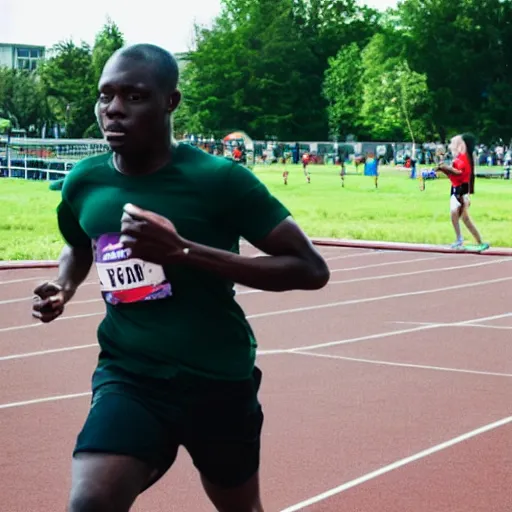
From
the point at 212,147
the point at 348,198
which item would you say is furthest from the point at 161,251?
the point at 212,147

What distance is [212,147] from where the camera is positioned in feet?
278

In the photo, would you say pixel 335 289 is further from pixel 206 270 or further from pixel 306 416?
pixel 206 270

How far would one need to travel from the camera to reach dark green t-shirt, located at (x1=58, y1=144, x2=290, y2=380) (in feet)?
11.0

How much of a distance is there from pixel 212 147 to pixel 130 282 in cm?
8189

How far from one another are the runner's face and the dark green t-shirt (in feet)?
0.38

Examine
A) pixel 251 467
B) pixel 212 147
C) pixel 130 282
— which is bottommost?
pixel 212 147

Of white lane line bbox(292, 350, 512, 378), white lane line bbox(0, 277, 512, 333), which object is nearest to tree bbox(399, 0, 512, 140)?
white lane line bbox(0, 277, 512, 333)

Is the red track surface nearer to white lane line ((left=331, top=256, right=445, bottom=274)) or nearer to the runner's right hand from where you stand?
the runner's right hand

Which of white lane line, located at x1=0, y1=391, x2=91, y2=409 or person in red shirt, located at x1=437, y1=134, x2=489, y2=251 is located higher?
person in red shirt, located at x1=437, y1=134, x2=489, y2=251

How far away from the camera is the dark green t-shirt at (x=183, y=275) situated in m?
3.36

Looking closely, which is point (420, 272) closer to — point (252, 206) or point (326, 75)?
Answer: point (252, 206)

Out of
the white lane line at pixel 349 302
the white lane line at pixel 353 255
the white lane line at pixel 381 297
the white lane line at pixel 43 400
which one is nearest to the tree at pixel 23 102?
the white lane line at pixel 353 255

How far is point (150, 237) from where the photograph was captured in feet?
10.0

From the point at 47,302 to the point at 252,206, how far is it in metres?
0.69
